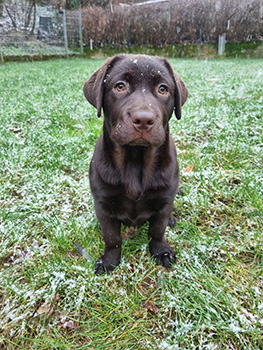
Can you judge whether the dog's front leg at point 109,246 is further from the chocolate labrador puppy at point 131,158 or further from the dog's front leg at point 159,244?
the dog's front leg at point 159,244

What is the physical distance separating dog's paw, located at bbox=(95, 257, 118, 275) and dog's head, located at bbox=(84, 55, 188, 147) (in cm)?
83

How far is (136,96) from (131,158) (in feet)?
1.31

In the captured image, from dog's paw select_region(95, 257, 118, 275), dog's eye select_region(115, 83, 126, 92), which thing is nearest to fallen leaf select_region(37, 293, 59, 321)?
dog's paw select_region(95, 257, 118, 275)

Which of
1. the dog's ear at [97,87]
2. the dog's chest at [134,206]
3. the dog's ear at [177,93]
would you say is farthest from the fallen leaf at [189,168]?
the dog's ear at [97,87]

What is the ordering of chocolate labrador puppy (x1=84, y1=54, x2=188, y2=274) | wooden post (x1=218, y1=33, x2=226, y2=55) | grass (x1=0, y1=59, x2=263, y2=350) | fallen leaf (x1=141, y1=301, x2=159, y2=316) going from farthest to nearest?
wooden post (x1=218, y1=33, x2=226, y2=55), chocolate labrador puppy (x1=84, y1=54, x2=188, y2=274), fallen leaf (x1=141, y1=301, x2=159, y2=316), grass (x1=0, y1=59, x2=263, y2=350)

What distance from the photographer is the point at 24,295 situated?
5.12 feet

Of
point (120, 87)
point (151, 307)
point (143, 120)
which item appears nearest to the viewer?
point (143, 120)

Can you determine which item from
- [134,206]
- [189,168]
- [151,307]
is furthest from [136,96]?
[189,168]

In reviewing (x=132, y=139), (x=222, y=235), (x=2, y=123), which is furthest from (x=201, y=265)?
(x=2, y=123)

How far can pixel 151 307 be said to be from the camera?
1.54 meters

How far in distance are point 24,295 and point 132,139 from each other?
111 centimetres

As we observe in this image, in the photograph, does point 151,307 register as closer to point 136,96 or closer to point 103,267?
point 103,267

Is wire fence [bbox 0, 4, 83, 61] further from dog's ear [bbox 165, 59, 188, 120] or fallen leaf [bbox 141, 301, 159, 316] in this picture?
fallen leaf [bbox 141, 301, 159, 316]

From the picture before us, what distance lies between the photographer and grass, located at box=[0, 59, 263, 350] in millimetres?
1390
